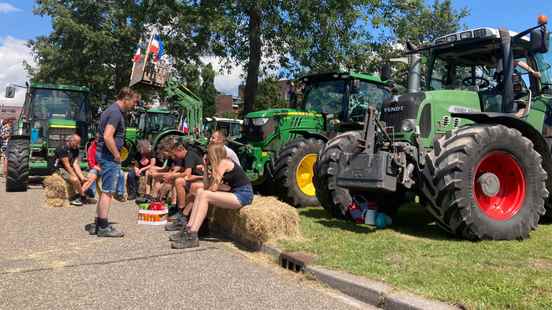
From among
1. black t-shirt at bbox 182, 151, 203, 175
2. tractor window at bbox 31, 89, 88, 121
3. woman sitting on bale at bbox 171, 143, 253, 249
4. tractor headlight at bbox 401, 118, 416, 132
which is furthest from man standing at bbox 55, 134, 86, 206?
tractor headlight at bbox 401, 118, 416, 132

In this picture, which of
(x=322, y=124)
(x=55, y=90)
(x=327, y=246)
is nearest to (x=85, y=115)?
(x=55, y=90)

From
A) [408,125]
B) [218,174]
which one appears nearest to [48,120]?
[218,174]

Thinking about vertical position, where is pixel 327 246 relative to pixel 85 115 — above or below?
below

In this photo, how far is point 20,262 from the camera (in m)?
5.18

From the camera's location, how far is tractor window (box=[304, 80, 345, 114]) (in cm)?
1042

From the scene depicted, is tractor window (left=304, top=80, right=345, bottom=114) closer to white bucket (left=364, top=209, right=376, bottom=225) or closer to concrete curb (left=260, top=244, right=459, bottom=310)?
white bucket (left=364, top=209, right=376, bottom=225)

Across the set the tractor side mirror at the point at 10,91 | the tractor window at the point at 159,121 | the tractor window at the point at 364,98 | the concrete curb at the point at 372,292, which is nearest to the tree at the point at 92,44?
the tractor window at the point at 159,121

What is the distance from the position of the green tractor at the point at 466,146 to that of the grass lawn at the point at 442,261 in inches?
16.1

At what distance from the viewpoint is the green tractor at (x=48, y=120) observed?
13023 millimetres

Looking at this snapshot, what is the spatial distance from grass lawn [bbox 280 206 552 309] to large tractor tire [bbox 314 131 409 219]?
296 millimetres

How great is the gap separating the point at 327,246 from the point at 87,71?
2234cm

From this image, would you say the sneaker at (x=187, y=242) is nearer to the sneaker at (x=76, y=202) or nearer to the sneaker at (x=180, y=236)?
the sneaker at (x=180, y=236)

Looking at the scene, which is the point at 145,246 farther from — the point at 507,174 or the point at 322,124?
the point at 322,124

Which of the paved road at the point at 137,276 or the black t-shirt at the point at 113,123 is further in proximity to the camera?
the black t-shirt at the point at 113,123
